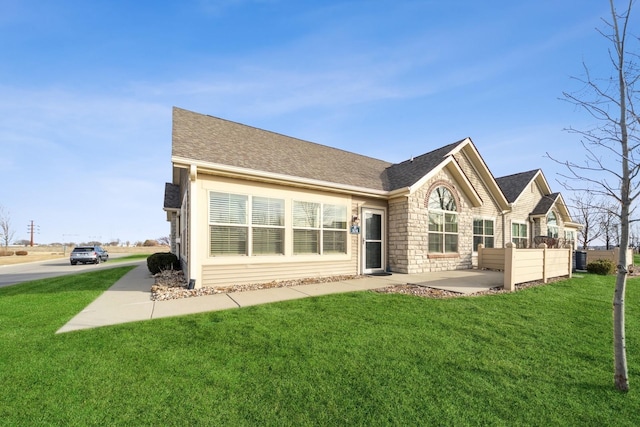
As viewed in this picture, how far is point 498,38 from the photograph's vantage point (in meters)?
8.20

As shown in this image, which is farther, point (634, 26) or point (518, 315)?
point (518, 315)

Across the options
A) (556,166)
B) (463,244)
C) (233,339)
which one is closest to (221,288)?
(233,339)

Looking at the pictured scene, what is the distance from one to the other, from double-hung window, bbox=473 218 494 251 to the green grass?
8499 mm

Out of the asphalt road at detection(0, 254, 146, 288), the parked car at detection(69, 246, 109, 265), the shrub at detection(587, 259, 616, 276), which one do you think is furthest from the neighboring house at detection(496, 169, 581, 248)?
the parked car at detection(69, 246, 109, 265)

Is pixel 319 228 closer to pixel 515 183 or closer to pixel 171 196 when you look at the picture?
pixel 171 196

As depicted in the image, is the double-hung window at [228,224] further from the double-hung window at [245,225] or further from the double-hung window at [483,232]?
the double-hung window at [483,232]

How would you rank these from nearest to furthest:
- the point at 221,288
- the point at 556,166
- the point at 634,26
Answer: the point at 634,26 → the point at 556,166 → the point at 221,288

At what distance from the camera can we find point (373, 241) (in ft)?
36.0

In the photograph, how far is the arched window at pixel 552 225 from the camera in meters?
18.2

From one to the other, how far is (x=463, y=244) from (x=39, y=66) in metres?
17.4

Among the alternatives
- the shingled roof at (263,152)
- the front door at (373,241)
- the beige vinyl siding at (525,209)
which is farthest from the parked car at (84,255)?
the beige vinyl siding at (525,209)

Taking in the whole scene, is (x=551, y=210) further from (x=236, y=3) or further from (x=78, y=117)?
(x=78, y=117)

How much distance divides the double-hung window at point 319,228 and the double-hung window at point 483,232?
7.70 meters

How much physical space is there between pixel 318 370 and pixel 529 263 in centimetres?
851
